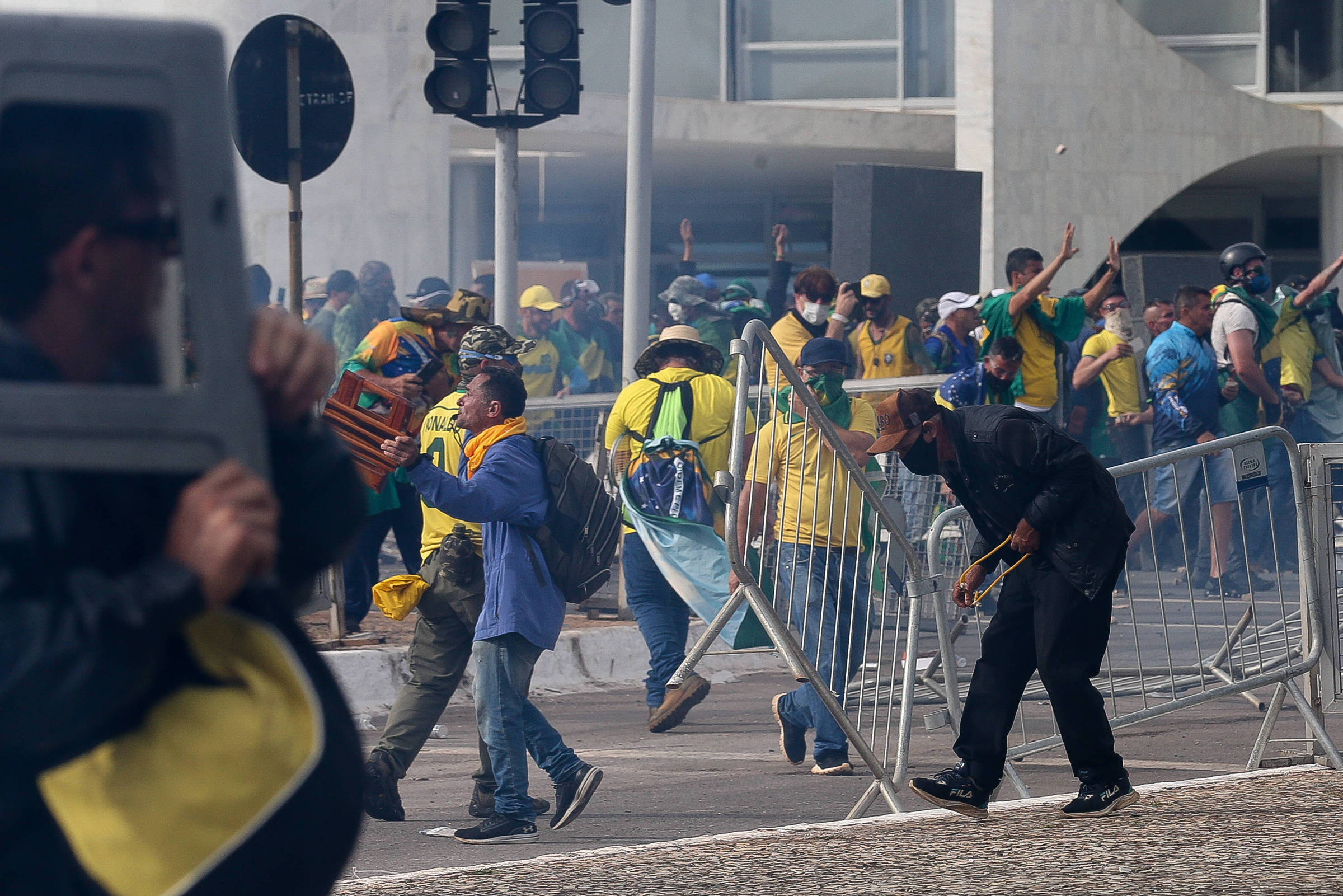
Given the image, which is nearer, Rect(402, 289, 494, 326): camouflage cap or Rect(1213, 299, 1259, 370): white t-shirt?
Rect(402, 289, 494, 326): camouflage cap

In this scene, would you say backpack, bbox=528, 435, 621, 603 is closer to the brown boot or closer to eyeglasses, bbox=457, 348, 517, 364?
eyeglasses, bbox=457, 348, 517, 364

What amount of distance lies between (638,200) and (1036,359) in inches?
105

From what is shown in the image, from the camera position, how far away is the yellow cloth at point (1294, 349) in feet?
41.7

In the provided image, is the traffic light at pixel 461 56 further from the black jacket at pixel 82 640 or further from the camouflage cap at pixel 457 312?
the black jacket at pixel 82 640

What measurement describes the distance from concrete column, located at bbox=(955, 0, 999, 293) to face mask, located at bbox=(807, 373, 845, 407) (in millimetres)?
13100

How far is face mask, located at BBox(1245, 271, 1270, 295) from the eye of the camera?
12.2 metres

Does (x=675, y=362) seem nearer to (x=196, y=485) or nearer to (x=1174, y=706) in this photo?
(x=1174, y=706)

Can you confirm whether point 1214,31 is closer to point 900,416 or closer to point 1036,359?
point 1036,359

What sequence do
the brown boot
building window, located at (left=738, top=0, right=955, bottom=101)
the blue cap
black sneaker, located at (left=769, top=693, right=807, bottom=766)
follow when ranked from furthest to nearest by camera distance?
1. building window, located at (left=738, top=0, right=955, bottom=101)
2. the blue cap
3. the brown boot
4. black sneaker, located at (left=769, top=693, right=807, bottom=766)

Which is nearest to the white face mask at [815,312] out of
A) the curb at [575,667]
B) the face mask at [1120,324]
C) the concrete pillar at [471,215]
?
the curb at [575,667]

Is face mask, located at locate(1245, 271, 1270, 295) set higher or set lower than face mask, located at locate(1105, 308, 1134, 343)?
higher

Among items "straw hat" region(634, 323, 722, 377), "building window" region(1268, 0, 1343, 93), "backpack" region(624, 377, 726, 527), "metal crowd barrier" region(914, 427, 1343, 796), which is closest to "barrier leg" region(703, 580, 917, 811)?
"metal crowd barrier" region(914, 427, 1343, 796)

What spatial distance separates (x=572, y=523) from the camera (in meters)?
6.43

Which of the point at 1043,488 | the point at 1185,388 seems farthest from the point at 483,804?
the point at 1185,388
